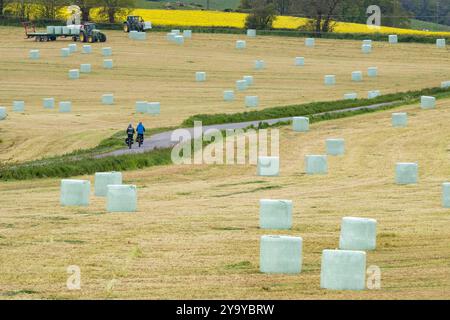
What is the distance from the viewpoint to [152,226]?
99.1ft

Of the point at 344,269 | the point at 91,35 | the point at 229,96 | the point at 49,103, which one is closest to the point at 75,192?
the point at 344,269

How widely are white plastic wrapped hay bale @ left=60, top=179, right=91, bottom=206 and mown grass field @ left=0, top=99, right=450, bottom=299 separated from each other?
0.48 meters

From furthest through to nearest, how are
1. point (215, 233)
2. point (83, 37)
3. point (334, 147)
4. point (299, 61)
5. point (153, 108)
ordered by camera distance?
point (83, 37)
point (299, 61)
point (153, 108)
point (334, 147)
point (215, 233)

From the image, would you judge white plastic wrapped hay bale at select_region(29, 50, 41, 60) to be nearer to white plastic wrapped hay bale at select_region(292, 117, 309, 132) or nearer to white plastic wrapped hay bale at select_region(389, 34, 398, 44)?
white plastic wrapped hay bale at select_region(389, 34, 398, 44)

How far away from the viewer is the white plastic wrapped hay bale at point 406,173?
133ft

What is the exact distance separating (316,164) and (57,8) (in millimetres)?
77318

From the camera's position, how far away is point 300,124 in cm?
5816

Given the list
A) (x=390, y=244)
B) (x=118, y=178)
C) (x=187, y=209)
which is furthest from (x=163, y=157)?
(x=390, y=244)

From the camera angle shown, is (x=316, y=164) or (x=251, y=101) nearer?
(x=316, y=164)

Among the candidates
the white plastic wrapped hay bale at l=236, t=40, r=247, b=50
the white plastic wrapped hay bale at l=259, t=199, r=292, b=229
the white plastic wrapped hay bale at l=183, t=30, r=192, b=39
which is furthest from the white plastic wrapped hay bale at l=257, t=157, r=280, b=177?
the white plastic wrapped hay bale at l=183, t=30, r=192, b=39

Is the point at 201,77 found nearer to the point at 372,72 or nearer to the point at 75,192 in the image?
the point at 372,72

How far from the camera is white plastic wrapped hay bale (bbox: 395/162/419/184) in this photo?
40.4 meters

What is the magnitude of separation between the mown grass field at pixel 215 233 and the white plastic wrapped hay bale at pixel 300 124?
9.26m

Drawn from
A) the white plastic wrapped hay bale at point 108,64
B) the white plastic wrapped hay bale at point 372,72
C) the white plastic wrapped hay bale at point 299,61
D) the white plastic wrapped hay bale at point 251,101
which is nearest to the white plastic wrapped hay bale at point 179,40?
the white plastic wrapped hay bale at point 108,64
